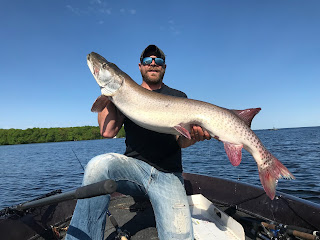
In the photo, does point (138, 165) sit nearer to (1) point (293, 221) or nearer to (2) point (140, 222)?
(2) point (140, 222)

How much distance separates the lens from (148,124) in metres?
3.00

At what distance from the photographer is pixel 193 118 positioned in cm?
303

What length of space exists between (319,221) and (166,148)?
2682mm

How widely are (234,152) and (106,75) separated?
6.61ft

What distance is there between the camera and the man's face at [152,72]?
147 inches

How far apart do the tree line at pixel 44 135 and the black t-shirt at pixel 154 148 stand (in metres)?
104

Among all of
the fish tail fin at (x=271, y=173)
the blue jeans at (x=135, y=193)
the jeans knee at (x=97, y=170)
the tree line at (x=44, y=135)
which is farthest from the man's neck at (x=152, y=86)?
the tree line at (x=44, y=135)

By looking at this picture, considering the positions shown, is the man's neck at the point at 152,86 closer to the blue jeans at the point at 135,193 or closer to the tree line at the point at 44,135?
the blue jeans at the point at 135,193

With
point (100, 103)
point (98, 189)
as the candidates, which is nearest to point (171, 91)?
point (100, 103)

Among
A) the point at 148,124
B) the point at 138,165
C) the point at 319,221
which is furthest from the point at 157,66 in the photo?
the point at 319,221

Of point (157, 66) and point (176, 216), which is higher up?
point (157, 66)

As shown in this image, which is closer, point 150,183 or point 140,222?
point 150,183

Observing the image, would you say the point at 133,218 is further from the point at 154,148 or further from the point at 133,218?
the point at 154,148

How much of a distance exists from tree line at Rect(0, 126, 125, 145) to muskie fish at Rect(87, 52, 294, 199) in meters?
104
